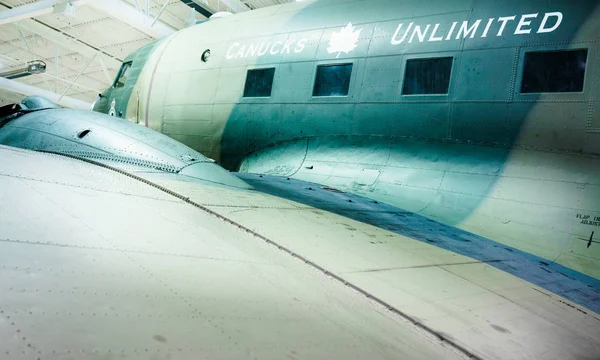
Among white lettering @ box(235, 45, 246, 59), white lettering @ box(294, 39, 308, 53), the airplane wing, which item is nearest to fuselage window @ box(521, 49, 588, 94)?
the airplane wing

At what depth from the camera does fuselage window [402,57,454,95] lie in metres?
5.78

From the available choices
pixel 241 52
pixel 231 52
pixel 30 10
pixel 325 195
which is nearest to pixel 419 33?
pixel 325 195

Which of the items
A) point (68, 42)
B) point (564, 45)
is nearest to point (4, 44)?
point (68, 42)

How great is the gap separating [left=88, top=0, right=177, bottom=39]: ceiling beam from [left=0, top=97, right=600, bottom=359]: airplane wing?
1224cm

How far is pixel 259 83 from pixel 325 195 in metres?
3.30

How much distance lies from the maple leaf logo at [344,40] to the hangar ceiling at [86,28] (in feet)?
32.3

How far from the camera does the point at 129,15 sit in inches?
578

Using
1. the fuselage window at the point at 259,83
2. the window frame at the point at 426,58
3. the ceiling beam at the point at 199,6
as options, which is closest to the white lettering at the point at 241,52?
the fuselage window at the point at 259,83

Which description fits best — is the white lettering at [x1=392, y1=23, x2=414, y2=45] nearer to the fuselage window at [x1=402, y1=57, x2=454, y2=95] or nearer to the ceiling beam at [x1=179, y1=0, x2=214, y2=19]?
the fuselage window at [x1=402, y1=57, x2=454, y2=95]

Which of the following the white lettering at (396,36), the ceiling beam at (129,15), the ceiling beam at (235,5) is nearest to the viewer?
the white lettering at (396,36)

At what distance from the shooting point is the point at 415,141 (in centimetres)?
590

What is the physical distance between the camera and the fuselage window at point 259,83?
293 inches

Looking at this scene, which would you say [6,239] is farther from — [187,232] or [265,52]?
[265,52]

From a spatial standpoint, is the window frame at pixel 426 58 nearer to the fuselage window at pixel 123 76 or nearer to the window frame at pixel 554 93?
the window frame at pixel 554 93
